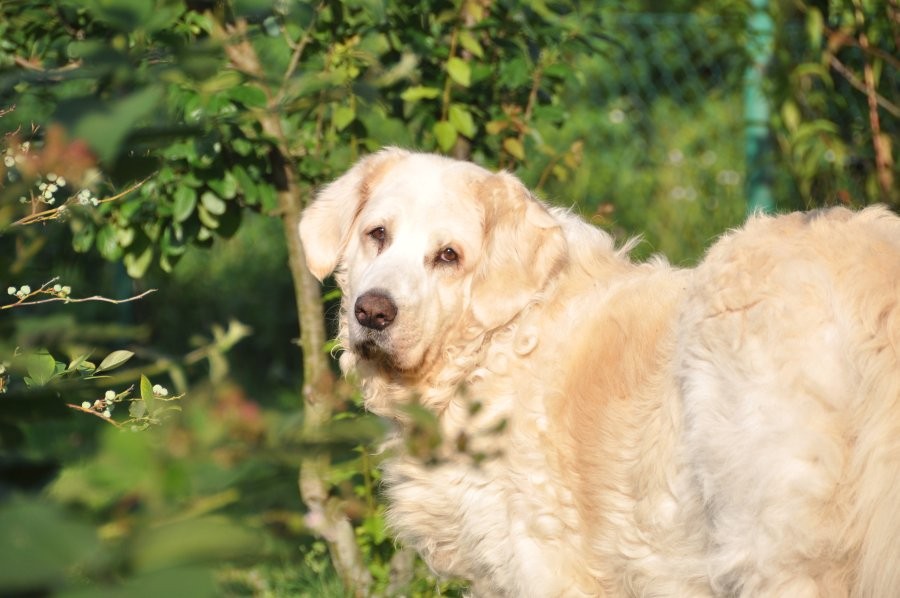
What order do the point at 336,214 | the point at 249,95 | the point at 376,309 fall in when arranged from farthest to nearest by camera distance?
the point at 336,214 < the point at 249,95 < the point at 376,309

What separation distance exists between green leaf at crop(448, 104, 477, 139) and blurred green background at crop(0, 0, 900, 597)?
0.05ft

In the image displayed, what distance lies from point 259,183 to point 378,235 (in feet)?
2.08

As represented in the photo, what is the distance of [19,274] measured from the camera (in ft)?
3.55

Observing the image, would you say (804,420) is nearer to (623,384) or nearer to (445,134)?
(623,384)

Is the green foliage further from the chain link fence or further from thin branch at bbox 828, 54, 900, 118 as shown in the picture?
the chain link fence

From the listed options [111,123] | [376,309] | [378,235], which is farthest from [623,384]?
[111,123]

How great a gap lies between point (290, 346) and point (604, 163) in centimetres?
249

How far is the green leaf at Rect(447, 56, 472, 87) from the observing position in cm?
322

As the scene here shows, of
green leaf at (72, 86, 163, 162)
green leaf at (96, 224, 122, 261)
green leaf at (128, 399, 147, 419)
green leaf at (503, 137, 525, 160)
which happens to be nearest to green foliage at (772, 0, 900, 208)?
green leaf at (503, 137, 525, 160)

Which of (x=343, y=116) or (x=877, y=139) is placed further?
(x=877, y=139)

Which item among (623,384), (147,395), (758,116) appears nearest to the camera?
(147,395)

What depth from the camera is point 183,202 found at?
10.2 ft

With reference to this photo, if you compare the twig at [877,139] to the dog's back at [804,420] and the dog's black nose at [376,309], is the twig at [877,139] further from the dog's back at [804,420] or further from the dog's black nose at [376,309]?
the dog's black nose at [376,309]

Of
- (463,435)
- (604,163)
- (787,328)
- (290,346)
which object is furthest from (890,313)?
(604,163)
